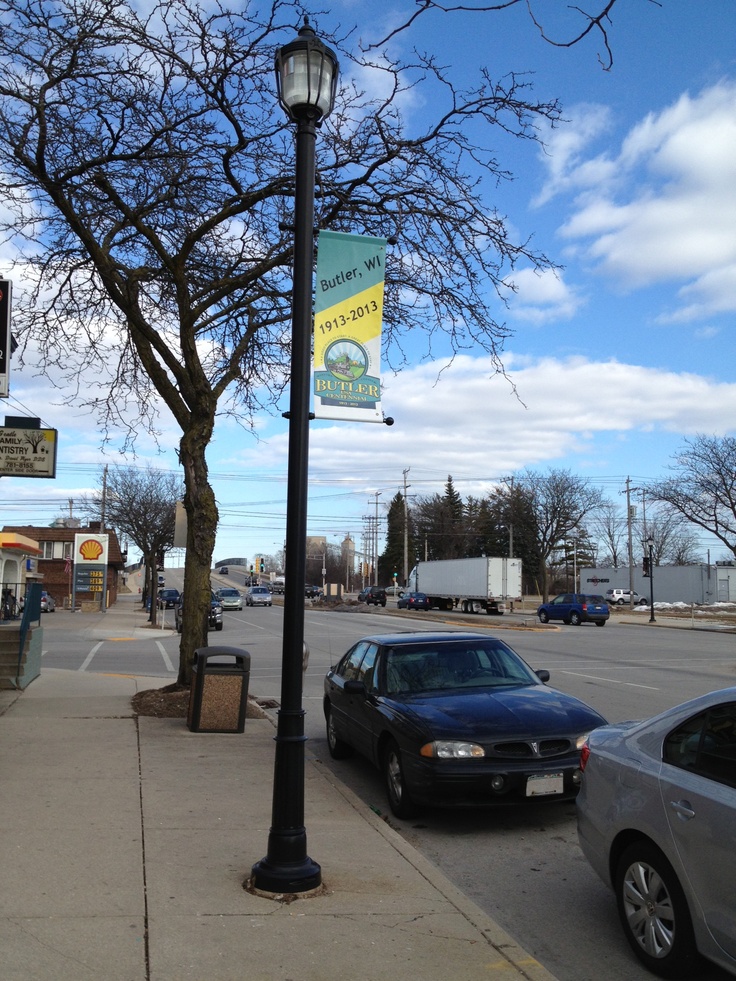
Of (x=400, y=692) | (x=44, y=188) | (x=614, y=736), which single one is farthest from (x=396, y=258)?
(x=614, y=736)

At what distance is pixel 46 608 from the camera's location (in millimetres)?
54500

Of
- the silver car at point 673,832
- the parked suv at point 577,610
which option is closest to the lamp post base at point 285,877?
the silver car at point 673,832

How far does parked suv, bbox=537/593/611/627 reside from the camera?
46000mm

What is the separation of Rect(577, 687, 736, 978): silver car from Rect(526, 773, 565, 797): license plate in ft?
5.89

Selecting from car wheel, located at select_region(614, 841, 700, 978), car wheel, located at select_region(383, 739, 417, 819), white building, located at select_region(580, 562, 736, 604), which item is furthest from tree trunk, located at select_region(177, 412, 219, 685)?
white building, located at select_region(580, 562, 736, 604)

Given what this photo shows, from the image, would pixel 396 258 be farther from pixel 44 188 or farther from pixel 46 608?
pixel 46 608

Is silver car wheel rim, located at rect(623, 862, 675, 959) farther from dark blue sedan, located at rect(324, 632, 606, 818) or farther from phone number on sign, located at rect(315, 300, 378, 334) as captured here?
phone number on sign, located at rect(315, 300, 378, 334)

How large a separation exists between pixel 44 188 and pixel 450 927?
1039 cm

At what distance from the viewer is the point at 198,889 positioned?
5.11m

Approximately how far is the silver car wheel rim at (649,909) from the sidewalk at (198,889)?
1.86 ft

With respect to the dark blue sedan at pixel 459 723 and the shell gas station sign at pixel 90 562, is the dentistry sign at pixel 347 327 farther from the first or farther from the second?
the shell gas station sign at pixel 90 562

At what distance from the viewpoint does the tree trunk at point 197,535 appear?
12.4m

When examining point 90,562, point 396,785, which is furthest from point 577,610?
point 396,785

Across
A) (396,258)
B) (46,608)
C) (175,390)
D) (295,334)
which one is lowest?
(46,608)
